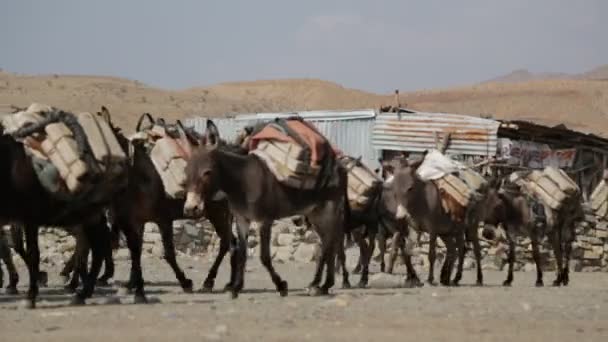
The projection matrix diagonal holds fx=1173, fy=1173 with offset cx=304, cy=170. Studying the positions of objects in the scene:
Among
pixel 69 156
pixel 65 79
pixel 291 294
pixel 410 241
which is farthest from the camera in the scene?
pixel 65 79

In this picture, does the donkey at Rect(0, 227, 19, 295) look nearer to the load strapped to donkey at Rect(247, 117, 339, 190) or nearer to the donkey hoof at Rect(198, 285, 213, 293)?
the donkey hoof at Rect(198, 285, 213, 293)

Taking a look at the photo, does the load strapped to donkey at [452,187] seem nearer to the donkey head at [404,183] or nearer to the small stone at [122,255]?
the donkey head at [404,183]

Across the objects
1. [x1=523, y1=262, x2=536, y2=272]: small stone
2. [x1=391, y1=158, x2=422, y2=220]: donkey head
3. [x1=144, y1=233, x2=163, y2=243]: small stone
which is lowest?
[x1=523, y1=262, x2=536, y2=272]: small stone

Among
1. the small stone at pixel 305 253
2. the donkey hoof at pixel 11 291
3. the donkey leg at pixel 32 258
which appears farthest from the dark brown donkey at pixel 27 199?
the small stone at pixel 305 253

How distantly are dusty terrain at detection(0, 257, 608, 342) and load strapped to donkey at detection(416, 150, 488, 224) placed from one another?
14.0 ft

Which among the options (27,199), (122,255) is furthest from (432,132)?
(27,199)

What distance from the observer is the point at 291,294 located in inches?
631

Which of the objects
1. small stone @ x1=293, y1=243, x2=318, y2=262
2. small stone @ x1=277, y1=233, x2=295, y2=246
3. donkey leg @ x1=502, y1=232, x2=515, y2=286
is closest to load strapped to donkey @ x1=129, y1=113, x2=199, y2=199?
donkey leg @ x1=502, y1=232, x2=515, y2=286

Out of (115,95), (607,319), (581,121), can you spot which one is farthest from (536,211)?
(581,121)

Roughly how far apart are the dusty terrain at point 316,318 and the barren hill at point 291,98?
127 ft

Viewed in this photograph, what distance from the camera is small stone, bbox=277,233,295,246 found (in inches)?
1117

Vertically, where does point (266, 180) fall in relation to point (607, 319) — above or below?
above

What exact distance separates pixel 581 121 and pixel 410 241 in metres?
66.8

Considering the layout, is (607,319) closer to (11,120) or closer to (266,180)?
(266,180)
